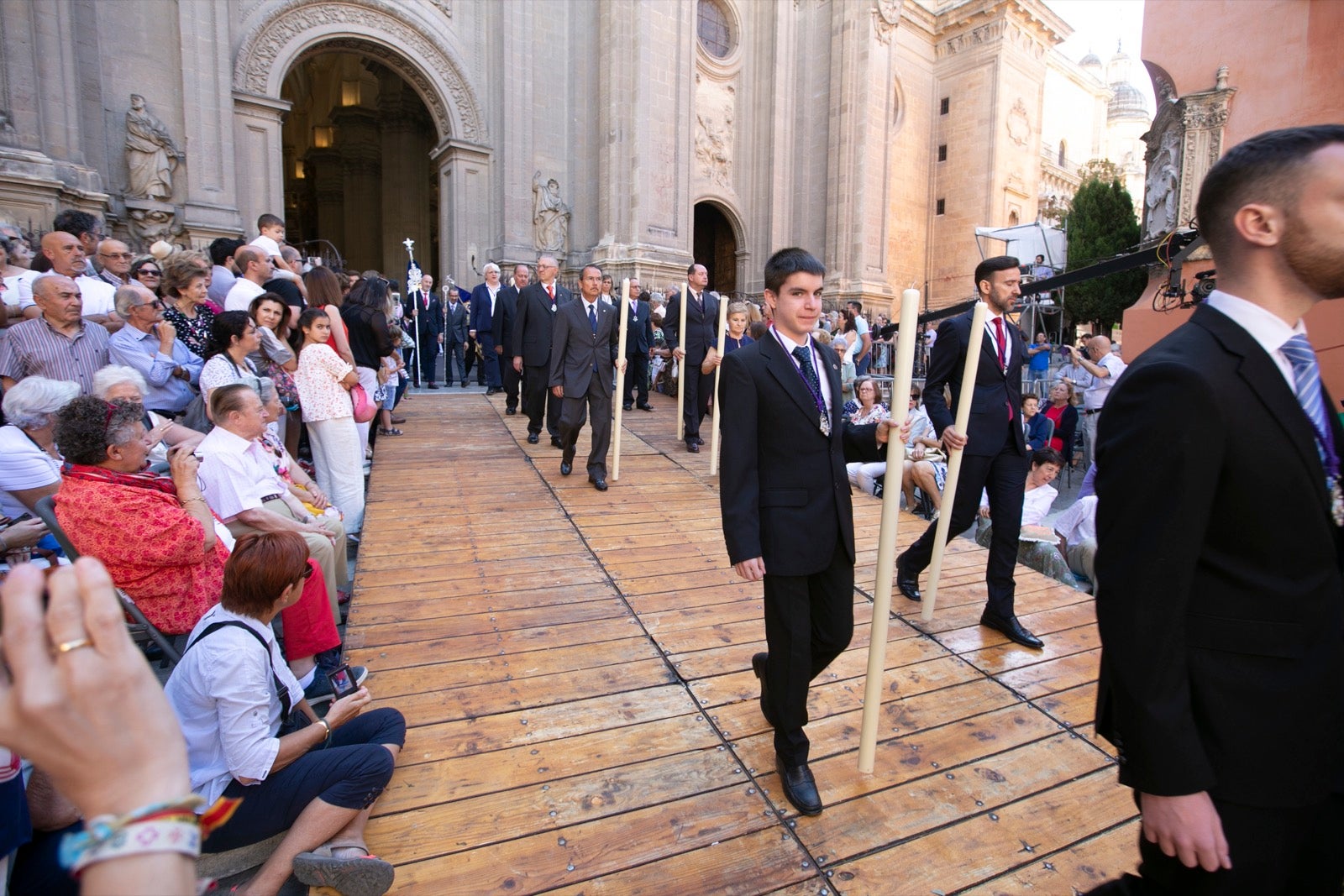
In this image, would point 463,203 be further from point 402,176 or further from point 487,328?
point 402,176

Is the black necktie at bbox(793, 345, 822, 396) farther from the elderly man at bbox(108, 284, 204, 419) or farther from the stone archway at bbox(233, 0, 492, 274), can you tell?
the stone archway at bbox(233, 0, 492, 274)

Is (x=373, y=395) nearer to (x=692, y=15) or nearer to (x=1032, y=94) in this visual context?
(x=692, y=15)

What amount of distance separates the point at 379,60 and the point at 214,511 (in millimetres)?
15475

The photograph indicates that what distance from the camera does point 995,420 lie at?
4.05m

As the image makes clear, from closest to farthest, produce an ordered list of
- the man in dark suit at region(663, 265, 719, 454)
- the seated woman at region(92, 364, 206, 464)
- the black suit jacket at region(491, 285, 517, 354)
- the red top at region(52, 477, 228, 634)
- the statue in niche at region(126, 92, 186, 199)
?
the red top at region(52, 477, 228, 634), the seated woman at region(92, 364, 206, 464), the man in dark suit at region(663, 265, 719, 454), the black suit jacket at region(491, 285, 517, 354), the statue in niche at region(126, 92, 186, 199)

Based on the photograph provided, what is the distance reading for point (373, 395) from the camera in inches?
286

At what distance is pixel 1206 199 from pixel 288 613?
366cm

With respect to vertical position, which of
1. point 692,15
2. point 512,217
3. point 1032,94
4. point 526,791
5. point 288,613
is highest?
point 1032,94

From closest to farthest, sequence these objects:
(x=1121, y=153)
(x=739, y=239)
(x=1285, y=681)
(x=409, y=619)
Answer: (x=1285, y=681), (x=409, y=619), (x=739, y=239), (x=1121, y=153)

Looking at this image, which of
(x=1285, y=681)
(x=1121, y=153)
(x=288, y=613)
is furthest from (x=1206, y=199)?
(x=1121, y=153)

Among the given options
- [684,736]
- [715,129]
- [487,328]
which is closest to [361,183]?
[715,129]

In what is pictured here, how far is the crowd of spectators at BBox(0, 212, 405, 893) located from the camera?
231 cm

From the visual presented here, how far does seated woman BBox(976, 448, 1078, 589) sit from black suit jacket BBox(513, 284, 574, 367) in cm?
508

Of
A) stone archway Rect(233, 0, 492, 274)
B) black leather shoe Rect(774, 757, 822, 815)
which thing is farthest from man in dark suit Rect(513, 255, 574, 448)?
stone archway Rect(233, 0, 492, 274)
